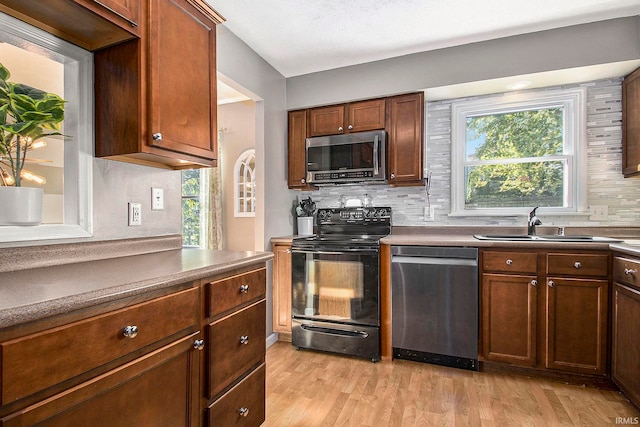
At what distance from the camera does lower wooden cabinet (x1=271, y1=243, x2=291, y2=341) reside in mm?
2920

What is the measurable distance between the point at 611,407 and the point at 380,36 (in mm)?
2937

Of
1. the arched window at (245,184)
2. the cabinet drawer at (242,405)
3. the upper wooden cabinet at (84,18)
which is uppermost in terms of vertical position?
the upper wooden cabinet at (84,18)

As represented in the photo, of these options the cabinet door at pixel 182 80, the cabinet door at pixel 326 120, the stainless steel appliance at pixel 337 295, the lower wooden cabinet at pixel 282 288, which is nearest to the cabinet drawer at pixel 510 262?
the stainless steel appliance at pixel 337 295

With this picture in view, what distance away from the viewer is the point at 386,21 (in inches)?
93.7

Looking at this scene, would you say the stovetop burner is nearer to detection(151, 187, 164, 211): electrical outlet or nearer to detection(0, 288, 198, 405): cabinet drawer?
detection(151, 187, 164, 211): electrical outlet

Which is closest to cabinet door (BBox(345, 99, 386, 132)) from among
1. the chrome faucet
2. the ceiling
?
the ceiling

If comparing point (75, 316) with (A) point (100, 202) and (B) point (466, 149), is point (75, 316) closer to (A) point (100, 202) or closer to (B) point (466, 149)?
(A) point (100, 202)

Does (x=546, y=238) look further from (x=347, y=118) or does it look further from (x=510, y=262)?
(x=347, y=118)

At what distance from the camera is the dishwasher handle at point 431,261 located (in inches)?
92.6

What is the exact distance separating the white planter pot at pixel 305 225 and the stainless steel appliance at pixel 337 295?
0.46m

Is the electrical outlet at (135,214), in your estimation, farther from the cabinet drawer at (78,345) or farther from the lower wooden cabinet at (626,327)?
the lower wooden cabinet at (626,327)

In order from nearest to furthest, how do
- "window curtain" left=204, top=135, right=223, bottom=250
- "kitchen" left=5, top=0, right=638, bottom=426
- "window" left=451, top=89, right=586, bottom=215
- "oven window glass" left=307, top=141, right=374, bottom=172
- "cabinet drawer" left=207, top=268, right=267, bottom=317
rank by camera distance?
"cabinet drawer" left=207, top=268, right=267, bottom=317, "kitchen" left=5, top=0, right=638, bottom=426, "window" left=451, top=89, right=586, bottom=215, "oven window glass" left=307, top=141, right=374, bottom=172, "window curtain" left=204, top=135, right=223, bottom=250

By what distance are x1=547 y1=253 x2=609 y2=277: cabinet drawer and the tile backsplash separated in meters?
0.69

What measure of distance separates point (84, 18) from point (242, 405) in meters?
1.70
